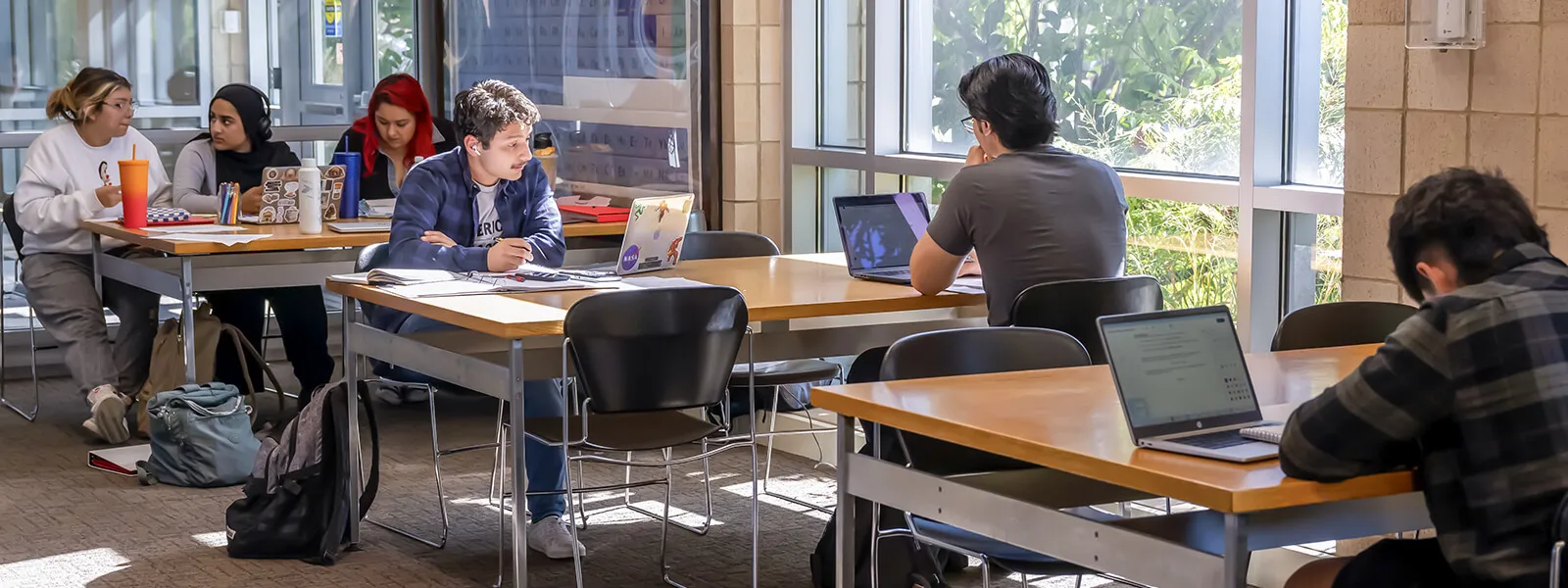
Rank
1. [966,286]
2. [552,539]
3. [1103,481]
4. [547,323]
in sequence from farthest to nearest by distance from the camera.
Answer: [552,539]
[966,286]
[547,323]
[1103,481]

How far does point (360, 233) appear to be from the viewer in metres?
5.99

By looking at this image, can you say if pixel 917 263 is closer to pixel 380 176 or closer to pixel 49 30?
pixel 380 176

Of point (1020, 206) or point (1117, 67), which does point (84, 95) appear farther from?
point (1020, 206)

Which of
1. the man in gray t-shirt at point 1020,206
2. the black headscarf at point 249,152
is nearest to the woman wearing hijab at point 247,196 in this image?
A: the black headscarf at point 249,152

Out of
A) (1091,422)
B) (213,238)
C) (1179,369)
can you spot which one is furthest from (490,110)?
(1179,369)

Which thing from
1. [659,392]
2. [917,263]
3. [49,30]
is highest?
[49,30]

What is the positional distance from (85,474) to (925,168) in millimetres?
2891

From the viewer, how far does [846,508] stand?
3027 millimetres

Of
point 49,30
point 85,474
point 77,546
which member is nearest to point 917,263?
point 77,546

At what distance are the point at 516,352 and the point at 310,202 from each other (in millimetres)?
2329

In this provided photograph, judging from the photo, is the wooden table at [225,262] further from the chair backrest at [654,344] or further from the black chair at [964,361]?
the black chair at [964,361]

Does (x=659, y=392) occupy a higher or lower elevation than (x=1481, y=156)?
lower

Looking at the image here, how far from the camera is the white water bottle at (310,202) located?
19.5 feet

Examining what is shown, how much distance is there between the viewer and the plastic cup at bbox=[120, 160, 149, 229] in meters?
5.96
